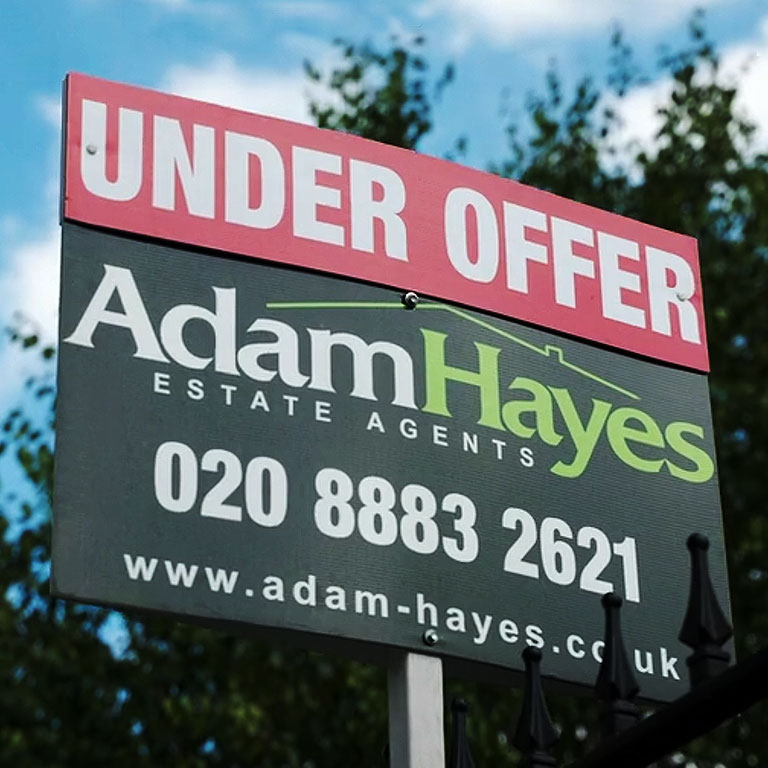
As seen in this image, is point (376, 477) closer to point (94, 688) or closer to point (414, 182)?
point (414, 182)

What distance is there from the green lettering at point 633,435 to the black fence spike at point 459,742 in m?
1.37

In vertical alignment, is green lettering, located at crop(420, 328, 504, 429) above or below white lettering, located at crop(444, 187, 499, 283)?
below

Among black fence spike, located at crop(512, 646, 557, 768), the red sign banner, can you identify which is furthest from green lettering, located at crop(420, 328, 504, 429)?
black fence spike, located at crop(512, 646, 557, 768)

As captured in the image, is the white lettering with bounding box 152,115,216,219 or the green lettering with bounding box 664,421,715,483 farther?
the green lettering with bounding box 664,421,715,483

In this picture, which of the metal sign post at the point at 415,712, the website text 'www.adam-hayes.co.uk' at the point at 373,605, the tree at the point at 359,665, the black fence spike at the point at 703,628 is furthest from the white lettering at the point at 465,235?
the tree at the point at 359,665

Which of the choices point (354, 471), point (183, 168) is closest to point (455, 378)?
point (354, 471)

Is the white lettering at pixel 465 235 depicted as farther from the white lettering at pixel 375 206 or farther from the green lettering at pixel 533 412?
the green lettering at pixel 533 412

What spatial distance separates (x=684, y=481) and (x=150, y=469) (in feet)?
6.16

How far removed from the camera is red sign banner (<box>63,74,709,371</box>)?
18.7 ft

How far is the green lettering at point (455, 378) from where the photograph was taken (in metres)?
5.75

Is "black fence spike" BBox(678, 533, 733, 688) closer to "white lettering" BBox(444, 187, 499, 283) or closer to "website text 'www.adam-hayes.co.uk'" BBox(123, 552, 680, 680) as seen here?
"website text 'www.adam-hayes.co.uk'" BBox(123, 552, 680, 680)

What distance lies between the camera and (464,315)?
235 inches

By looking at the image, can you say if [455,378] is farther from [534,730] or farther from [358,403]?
[534,730]

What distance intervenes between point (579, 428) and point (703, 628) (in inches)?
89.8
